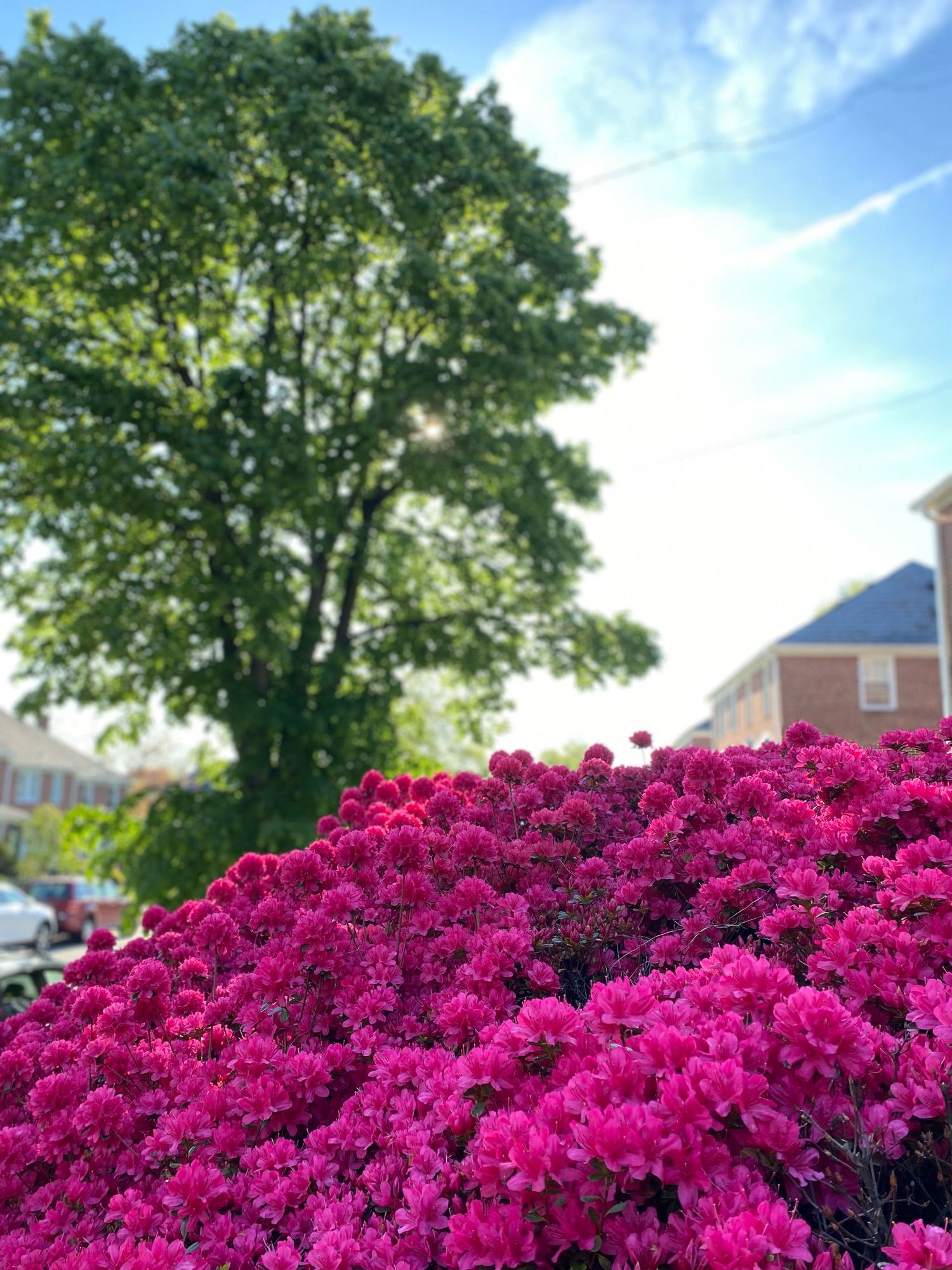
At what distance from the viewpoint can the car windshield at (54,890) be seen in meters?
26.4

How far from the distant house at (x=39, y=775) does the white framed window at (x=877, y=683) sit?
29.1 meters

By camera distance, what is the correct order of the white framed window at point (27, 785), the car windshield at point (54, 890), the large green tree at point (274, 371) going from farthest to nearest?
the white framed window at point (27, 785) < the car windshield at point (54, 890) < the large green tree at point (274, 371)

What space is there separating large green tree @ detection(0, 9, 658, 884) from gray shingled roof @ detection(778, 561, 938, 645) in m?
17.6

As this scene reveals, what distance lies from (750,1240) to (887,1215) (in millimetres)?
519

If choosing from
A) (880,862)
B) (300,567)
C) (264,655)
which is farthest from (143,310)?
(880,862)

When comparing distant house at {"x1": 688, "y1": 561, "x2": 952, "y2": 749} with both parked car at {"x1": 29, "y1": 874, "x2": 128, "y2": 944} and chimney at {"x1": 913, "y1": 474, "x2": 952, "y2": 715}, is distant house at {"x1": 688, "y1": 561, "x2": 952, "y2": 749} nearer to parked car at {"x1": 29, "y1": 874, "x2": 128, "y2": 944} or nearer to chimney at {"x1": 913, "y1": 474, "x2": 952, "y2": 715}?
chimney at {"x1": 913, "y1": 474, "x2": 952, "y2": 715}

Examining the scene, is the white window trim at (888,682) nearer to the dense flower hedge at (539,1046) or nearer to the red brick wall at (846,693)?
the red brick wall at (846,693)

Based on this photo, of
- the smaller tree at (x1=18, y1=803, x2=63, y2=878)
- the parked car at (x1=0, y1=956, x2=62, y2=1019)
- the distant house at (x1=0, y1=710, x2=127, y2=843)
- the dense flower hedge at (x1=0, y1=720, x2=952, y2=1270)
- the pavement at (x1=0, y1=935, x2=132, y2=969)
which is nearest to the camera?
the dense flower hedge at (x1=0, y1=720, x2=952, y2=1270)

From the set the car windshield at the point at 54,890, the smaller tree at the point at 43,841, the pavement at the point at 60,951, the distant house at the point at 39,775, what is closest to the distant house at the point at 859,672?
the pavement at the point at 60,951

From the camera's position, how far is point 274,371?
12625 millimetres

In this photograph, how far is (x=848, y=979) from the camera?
1983 millimetres

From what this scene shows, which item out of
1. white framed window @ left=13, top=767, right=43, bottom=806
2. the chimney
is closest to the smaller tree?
white framed window @ left=13, top=767, right=43, bottom=806

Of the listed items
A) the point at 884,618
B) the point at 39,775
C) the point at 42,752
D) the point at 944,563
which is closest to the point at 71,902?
the point at 39,775

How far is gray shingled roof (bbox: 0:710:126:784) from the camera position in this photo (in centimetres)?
4297
